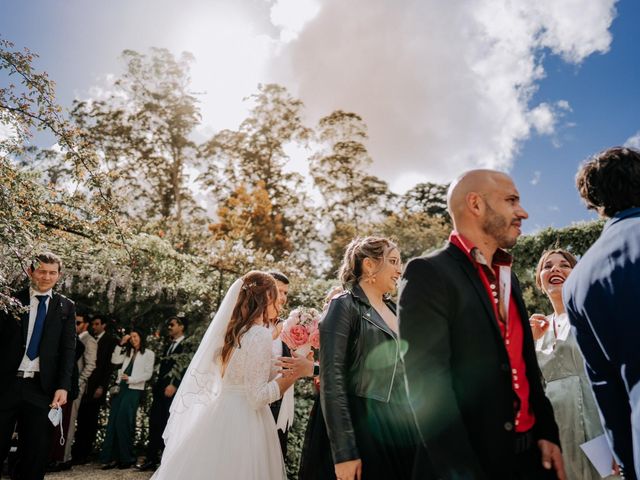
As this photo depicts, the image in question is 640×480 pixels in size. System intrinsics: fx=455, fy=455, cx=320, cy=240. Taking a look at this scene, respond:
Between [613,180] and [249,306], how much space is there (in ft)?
9.13

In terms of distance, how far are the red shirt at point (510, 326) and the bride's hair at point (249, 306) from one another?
7.13 feet

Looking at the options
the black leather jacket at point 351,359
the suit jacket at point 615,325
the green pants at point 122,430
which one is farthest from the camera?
the green pants at point 122,430

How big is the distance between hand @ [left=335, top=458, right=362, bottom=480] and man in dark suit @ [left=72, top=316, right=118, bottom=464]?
22.1ft

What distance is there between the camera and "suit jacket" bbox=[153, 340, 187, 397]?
7.40 meters

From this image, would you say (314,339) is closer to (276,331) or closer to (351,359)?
(351,359)

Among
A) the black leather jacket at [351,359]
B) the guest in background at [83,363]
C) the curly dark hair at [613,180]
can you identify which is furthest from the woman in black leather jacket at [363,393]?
the guest in background at [83,363]

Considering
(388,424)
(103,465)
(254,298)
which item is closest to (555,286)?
(388,424)

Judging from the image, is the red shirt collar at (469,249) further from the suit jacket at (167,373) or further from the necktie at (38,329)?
the suit jacket at (167,373)

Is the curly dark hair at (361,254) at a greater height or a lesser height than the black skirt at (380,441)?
greater

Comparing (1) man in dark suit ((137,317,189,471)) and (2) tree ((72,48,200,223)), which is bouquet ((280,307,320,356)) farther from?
(2) tree ((72,48,200,223))

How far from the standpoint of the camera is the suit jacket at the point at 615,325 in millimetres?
1640

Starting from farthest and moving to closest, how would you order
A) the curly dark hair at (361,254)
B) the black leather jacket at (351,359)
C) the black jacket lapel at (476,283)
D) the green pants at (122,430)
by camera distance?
the green pants at (122,430) → the curly dark hair at (361,254) → the black leather jacket at (351,359) → the black jacket lapel at (476,283)

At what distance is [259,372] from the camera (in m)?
3.57

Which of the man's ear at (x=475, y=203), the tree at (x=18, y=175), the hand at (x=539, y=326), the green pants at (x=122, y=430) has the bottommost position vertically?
the green pants at (x=122, y=430)
